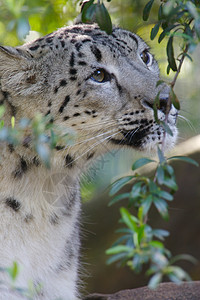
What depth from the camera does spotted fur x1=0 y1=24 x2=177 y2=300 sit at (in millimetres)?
3254

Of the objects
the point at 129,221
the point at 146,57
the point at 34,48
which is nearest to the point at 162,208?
the point at 129,221

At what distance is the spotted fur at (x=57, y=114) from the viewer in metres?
3.25

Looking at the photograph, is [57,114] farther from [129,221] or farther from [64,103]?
[129,221]

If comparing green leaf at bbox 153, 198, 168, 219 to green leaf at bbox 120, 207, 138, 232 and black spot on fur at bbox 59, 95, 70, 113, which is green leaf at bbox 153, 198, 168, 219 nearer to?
green leaf at bbox 120, 207, 138, 232

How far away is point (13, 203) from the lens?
330cm

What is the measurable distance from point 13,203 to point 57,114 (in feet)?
2.17

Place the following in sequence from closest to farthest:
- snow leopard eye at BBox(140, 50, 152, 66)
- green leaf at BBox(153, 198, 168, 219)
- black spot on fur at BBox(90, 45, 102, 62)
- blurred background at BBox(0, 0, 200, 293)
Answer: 1. green leaf at BBox(153, 198, 168, 219)
2. black spot on fur at BBox(90, 45, 102, 62)
3. snow leopard eye at BBox(140, 50, 152, 66)
4. blurred background at BBox(0, 0, 200, 293)

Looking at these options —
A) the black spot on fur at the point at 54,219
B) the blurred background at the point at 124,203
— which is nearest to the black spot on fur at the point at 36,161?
the black spot on fur at the point at 54,219

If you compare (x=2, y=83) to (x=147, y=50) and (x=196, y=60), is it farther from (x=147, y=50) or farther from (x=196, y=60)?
(x=196, y=60)

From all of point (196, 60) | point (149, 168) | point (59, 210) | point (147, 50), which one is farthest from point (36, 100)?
point (196, 60)

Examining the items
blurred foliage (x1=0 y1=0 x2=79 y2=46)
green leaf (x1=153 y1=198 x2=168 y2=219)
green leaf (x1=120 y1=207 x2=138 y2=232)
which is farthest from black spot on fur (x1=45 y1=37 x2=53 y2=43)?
green leaf (x1=120 y1=207 x2=138 y2=232)

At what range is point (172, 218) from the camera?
216 inches

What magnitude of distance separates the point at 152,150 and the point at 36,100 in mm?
846

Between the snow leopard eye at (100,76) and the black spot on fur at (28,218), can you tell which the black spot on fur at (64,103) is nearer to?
the snow leopard eye at (100,76)
